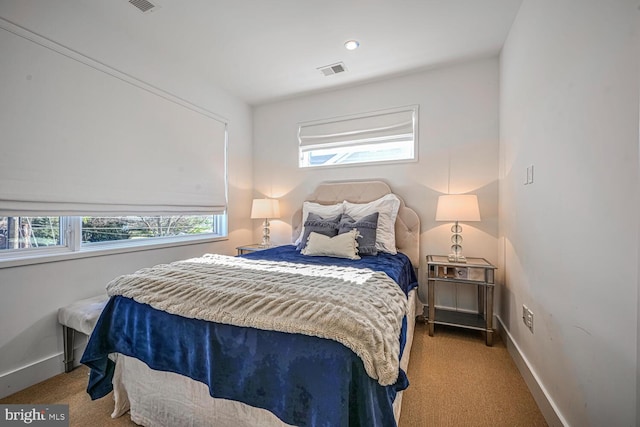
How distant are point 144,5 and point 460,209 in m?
3.06

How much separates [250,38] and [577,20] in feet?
7.50

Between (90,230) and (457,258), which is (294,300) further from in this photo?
(90,230)

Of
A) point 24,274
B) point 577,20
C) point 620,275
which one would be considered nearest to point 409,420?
point 620,275

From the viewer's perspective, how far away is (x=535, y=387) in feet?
5.25

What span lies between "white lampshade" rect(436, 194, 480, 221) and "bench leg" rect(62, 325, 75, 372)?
10.1ft

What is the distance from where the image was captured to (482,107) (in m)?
2.72

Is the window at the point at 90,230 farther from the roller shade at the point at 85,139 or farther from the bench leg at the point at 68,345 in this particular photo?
the bench leg at the point at 68,345

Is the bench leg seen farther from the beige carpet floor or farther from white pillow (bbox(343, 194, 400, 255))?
white pillow (bbox(343, 194, 400, 255))

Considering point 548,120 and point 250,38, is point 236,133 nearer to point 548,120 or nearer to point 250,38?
point 250,38

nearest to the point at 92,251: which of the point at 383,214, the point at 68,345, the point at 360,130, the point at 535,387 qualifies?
the point at 68,345

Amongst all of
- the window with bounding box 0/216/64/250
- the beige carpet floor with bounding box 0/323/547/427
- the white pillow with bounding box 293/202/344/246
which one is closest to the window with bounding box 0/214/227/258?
the window with bounding box 0/216/64/250

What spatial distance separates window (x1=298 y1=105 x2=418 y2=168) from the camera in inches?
120

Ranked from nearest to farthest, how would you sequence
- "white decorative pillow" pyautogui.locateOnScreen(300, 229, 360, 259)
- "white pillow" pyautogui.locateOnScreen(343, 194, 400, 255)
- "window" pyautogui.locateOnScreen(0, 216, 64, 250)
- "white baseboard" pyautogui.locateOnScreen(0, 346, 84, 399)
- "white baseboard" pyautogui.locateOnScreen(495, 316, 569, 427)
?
"white baseboard" pyautogui.locateOnScreen(495, 316, 569, 427) → "white baseboard" pyautogui.locateOnScreen(0, 346, 84, 399) → "window" pyautogui.locateOnScreen(0, 216, 64, 250) → "white decorative pillow" pyautogui.locateOnScreen(300, 229, 360, 259) → "white pillow" pyautogui.locateOnScreen(343, 194, 400, 255)

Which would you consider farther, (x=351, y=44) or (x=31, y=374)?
(x=351, y=44)
